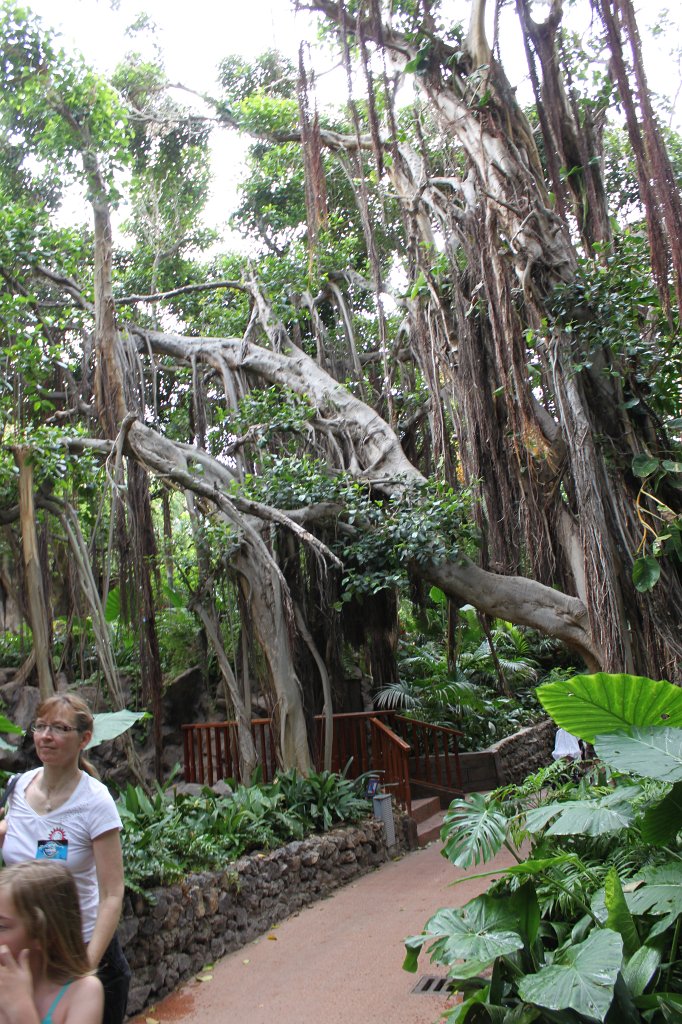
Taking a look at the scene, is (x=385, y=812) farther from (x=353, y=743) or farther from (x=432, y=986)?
(x=432, y=986)

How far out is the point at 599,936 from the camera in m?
2.79

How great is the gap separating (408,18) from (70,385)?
5.55 metres

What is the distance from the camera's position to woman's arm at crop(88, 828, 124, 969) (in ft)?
6.45

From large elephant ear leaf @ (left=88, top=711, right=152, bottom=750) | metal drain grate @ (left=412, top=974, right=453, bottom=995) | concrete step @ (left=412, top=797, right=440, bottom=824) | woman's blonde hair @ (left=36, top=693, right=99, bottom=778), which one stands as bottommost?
concrete step @ (left=412, top=797, right=440, bottom=824)

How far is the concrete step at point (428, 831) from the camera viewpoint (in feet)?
26.7

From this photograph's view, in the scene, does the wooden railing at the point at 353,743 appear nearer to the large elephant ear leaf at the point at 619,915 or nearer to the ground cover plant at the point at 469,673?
Result: the ground cover plant at the point at 469,673

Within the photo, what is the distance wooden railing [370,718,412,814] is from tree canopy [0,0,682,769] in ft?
2.20

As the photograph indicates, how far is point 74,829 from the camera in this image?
2.12 metres

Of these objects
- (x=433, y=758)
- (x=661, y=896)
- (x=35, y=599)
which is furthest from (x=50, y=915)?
(x=433, y=758)

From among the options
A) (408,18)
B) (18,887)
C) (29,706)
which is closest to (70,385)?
(29,706)

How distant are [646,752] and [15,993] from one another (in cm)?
255

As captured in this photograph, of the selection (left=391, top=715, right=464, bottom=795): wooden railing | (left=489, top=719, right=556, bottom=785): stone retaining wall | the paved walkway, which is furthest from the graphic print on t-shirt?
(left=489, top=719, right=556, bottom=785): stone retaining wall

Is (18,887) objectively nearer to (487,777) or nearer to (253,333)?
(487,777)

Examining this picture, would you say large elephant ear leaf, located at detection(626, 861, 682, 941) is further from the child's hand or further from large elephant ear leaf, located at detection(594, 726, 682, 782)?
the child's hand
